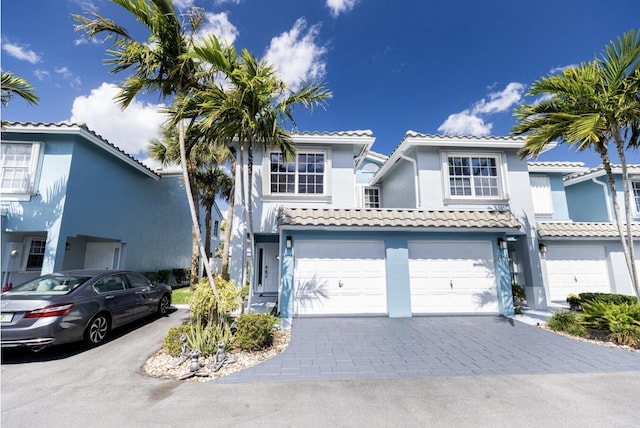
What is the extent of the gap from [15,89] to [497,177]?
710 inches

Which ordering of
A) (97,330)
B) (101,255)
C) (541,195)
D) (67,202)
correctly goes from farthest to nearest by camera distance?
(541,195) → (101,255) → (67,202) → (97,330)

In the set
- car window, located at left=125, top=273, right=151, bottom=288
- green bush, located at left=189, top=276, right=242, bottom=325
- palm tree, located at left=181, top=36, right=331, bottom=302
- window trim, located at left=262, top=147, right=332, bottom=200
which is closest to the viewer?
green bush, located at left=189, top=276, right=242, bottom=325

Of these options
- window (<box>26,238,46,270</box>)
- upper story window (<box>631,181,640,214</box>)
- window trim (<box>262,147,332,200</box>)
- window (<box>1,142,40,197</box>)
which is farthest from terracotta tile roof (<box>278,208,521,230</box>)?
window (<box>26,238,46,270</box>)

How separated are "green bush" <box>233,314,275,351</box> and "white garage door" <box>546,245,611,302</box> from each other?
1258 centimetres

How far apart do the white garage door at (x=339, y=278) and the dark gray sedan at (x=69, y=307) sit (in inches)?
199

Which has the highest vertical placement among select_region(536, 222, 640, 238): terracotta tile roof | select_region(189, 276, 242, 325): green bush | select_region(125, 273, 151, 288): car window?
select_region(536, 222, 640, 238): terracotta tile roof

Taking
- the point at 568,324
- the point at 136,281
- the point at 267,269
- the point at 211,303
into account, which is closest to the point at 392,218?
the point at 568,324

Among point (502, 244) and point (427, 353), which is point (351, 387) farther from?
point (502, 244)

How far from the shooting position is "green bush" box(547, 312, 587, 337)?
7.32m

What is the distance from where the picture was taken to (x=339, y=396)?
4.19 metres

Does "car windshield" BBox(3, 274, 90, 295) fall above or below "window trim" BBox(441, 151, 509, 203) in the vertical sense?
below

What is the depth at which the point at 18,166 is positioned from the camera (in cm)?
1042

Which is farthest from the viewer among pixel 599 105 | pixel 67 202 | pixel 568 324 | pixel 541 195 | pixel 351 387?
pixel 541 195

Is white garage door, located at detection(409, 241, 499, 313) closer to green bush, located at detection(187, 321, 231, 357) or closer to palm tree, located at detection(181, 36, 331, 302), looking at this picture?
palm tree, located at detection(181, 36, 331, 302)
